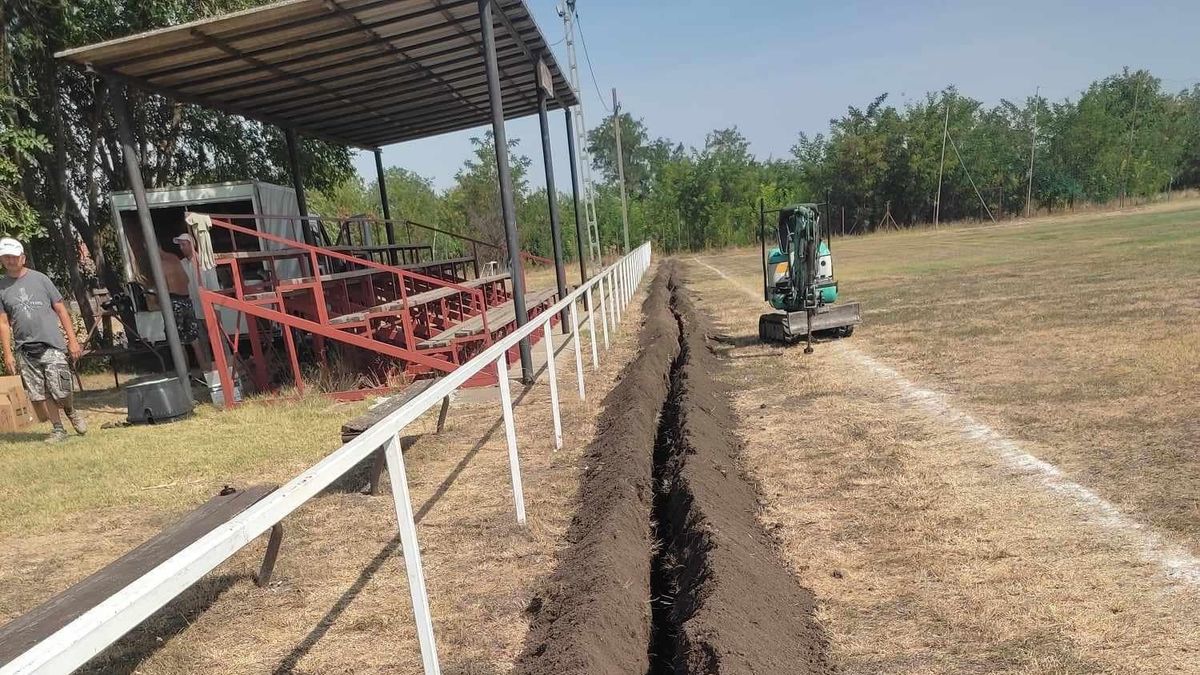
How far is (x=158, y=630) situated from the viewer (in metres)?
3.40

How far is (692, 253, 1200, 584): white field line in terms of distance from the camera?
3.19m

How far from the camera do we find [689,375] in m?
7.52

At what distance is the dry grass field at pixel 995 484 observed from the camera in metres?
2.85

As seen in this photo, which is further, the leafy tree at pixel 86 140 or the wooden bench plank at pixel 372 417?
the leafy tree at pixel 86 140

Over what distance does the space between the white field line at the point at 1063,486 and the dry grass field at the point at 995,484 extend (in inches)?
0.5

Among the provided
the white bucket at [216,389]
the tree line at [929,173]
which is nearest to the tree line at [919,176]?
the tree line at [929,173]

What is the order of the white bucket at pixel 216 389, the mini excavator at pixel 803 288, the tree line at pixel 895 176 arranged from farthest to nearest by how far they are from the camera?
1. the tree line at pixel 895 176
2. the mini excavator at pixel 803 288
3. the white bucket at pixel 216 389

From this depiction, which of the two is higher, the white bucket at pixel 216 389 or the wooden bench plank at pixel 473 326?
the wooden bench plank at pixel 473 326

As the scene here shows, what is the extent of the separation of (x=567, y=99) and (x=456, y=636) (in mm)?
11566

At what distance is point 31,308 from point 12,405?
10.1 feet

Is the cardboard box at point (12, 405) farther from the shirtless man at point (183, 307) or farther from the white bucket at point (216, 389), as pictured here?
the white bucket at point (216, 389)

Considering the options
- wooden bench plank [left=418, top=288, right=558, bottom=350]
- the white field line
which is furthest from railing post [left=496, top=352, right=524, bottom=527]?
wooden bench plank [left=418, top=288, right=558, bottom=350]

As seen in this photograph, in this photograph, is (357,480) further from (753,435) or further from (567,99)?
(567,99)

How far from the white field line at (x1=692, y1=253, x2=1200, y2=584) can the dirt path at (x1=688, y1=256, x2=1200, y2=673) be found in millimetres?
10
